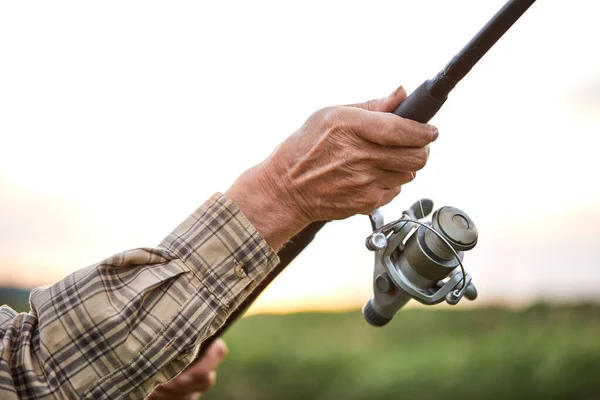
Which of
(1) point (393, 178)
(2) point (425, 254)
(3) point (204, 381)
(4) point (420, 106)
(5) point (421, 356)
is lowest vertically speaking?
(5) point (421, 356)

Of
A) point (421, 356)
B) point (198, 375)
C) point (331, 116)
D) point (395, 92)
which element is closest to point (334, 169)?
point (331, 116)

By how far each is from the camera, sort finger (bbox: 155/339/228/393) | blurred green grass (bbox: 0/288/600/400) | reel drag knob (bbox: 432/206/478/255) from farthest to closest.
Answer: blurred green grass (bbox: 0/288/600/400)
finger (bbox: 155/339/228/393)
reel drag knob (bbox: 432/206/478/255)

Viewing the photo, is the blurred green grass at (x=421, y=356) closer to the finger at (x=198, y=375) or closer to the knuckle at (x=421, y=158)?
the finger at (x=198, y=375)

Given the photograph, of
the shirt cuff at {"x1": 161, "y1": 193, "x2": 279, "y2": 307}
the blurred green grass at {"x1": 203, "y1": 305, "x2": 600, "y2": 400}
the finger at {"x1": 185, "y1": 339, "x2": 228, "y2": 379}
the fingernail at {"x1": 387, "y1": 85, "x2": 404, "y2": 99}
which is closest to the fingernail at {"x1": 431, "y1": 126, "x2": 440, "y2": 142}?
the fingernail at {"x1": 387, "y1": 85, "x2": 404, "y2": 99}

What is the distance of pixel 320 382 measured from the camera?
1102cm

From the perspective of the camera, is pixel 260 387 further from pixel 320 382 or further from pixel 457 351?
pixel 457 351

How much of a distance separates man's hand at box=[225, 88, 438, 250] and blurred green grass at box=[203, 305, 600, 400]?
8358mm

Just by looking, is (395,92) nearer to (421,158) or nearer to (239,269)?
(421,158)

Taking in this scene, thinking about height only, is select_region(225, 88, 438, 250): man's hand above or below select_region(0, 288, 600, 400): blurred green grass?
above

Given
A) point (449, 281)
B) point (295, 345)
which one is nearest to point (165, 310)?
point (449, 281)

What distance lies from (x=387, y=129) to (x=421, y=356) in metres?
9.71

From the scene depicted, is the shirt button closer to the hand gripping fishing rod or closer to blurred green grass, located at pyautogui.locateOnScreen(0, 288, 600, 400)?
the hand gripping fishing rod

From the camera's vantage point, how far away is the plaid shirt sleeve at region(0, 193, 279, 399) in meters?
1.53

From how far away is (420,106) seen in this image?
1605 millimetres
